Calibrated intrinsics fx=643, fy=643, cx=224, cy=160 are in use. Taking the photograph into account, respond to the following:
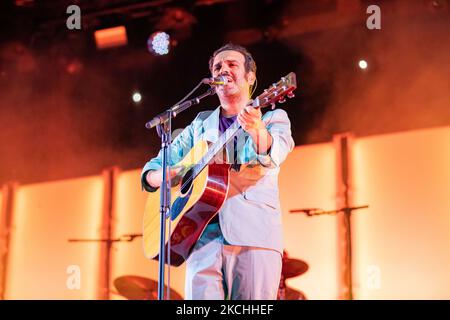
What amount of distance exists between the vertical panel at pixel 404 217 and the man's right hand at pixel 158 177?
2029 mm

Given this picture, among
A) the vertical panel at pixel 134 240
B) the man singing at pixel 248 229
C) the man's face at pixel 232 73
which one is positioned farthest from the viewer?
the vertical panel at pixel 134 240

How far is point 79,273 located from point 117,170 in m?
0.93

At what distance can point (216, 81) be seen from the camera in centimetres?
294

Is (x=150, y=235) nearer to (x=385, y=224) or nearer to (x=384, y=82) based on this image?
(x=385, y=224)

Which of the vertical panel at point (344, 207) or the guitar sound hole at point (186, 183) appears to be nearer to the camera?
the guitar sound hole at point (186, 183)

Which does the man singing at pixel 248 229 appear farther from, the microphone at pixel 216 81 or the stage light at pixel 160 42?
the stage light at pixel 160 42

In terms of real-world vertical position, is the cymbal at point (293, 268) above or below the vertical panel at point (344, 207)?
below

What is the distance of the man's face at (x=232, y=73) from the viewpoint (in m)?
3.10

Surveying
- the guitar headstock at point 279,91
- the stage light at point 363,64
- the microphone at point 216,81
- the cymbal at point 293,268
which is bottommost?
the cymbal at point 293,268

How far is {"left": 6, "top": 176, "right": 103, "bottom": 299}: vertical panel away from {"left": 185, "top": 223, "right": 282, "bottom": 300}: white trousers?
281 centimetres

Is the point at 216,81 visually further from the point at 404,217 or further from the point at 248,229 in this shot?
the point at 404,217

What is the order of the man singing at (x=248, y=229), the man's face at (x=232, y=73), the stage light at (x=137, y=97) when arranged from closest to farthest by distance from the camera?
the man singing at (x=248, y=229) < the man's face at (x=232, y=73) < the stage light at (x=137, y=97)

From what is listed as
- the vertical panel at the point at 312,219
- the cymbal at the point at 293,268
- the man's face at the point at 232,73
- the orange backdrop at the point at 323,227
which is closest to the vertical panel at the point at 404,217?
the orange backdrop at the point at 323,227

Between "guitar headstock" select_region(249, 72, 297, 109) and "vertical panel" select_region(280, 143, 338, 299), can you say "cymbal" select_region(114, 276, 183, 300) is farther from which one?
"guitar headstock" select_region(249, 72, 297, 109)
